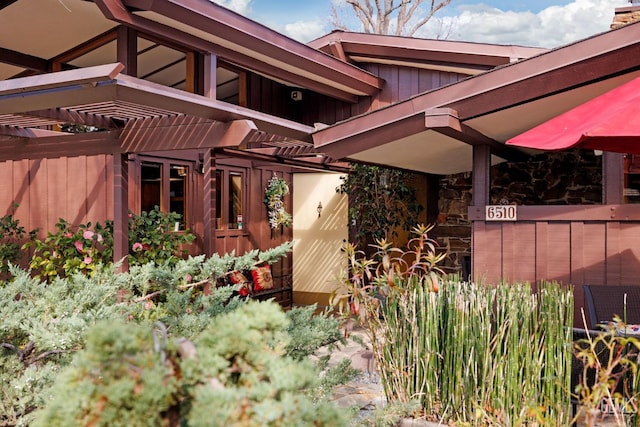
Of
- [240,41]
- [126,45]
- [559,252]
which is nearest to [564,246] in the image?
[559,252]

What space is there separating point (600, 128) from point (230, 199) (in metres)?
6.54

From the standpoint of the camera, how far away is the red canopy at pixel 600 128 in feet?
9.82

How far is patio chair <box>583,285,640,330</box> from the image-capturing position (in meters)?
4.07

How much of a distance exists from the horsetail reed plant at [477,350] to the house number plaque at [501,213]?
5.15ft

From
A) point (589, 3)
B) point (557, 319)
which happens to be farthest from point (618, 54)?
point (589, 3)

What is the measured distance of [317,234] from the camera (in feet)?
34.1

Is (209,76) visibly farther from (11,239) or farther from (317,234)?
(317,234)

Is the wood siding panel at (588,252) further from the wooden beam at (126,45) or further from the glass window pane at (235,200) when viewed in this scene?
the glass window pane at (235,200)

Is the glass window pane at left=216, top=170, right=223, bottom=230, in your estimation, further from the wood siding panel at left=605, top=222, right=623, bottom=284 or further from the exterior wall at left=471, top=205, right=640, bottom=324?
the wood siding panel at left=605, top=222, right=623, bottom=284

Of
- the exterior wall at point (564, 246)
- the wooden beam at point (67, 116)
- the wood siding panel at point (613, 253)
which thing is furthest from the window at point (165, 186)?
the wood siding panel at point (613, 253)

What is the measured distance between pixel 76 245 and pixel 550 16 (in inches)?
1960

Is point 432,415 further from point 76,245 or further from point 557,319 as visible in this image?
point 76,245

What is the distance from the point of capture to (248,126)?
208 inches

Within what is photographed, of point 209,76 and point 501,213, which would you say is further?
point 209,76
